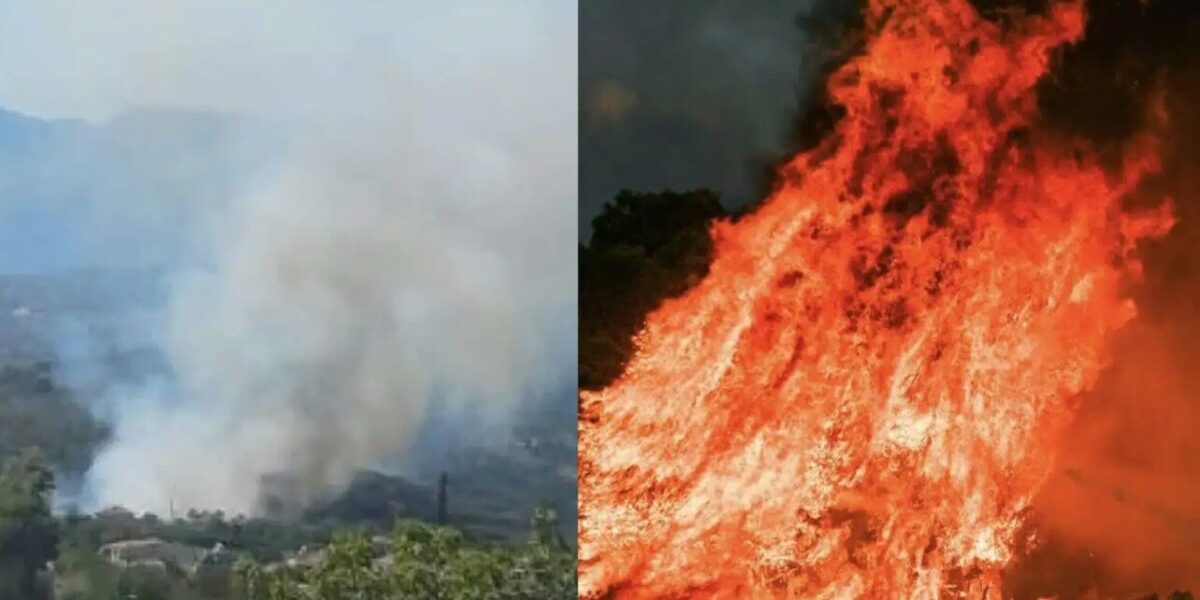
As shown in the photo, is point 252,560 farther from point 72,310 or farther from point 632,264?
point 632,264

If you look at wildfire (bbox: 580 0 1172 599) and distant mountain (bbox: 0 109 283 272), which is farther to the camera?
wildfire (bbox: 580 0 1172 599)

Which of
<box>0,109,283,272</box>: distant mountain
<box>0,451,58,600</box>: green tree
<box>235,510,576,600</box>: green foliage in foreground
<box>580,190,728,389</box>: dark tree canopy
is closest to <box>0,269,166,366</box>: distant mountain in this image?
<box>0,109,283,272</box>: distant mountain

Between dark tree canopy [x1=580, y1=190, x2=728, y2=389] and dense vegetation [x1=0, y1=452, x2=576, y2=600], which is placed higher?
dark tree canopy [x1=580, y1=190, x2=728, y2=389]

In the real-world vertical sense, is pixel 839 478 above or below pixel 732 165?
below

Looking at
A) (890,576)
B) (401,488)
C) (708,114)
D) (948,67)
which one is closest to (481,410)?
(401,488)

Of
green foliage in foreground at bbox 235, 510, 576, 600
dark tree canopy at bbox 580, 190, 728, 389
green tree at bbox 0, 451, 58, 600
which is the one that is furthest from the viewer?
dark tree canopy at bbox 580, 190, 728, 389

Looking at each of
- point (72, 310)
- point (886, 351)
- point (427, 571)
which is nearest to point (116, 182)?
point (72, 310)

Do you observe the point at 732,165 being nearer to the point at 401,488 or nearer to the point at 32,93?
the point at 401,488

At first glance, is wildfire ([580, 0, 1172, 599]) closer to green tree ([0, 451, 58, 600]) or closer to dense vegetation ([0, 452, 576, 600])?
dense vegetation ([0, 452, 576, 600])
